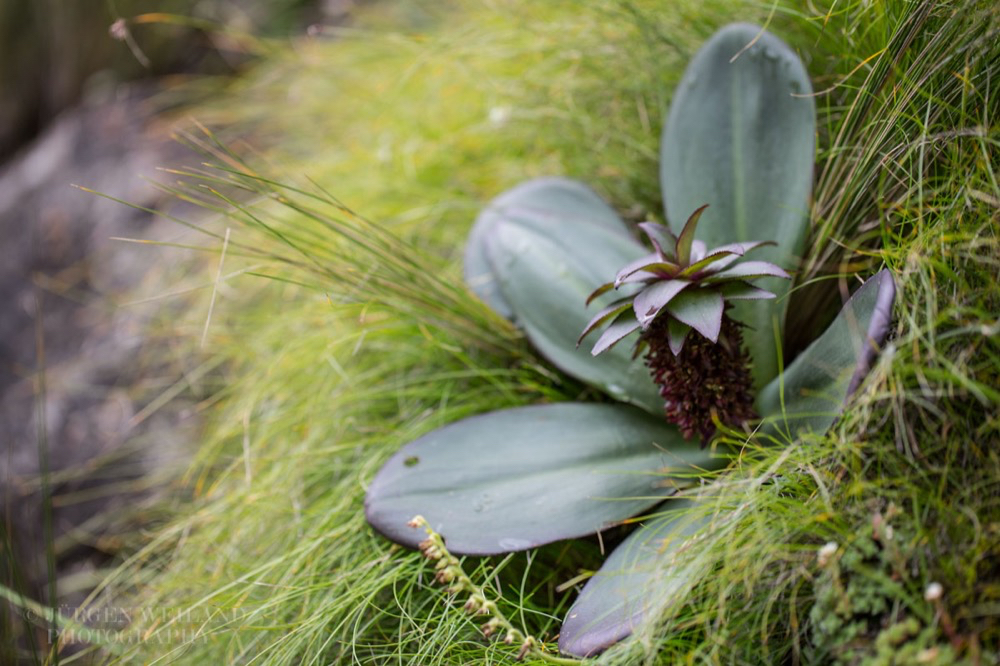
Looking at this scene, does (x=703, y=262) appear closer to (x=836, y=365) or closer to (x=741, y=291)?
(x=741, y=291)

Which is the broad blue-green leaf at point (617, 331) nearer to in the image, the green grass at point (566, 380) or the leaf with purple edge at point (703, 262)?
the leaf with purple edge at point (703, 262)

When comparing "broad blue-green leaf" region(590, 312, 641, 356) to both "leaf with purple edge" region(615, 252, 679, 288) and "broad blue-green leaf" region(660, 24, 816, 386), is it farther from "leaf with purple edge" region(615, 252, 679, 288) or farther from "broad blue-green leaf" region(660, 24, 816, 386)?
"broad blue-green leaf" region(660, 24, 816, 386)

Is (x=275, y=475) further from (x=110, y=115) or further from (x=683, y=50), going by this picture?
(x=110, y=115)

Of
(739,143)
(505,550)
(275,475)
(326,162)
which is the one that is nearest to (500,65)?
(326,162)

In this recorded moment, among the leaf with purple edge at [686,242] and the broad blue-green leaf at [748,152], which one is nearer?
the leaf with purple edge at [686,242]

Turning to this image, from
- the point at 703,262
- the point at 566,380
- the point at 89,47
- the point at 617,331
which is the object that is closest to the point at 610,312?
the point at 617,331

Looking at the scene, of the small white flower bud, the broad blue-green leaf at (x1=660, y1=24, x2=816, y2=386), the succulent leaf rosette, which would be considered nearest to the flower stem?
the succulent leaf rosette

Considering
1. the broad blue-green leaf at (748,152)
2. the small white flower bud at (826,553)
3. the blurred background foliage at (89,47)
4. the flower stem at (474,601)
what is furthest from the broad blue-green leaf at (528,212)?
the blurred background foliage at (89,47)
